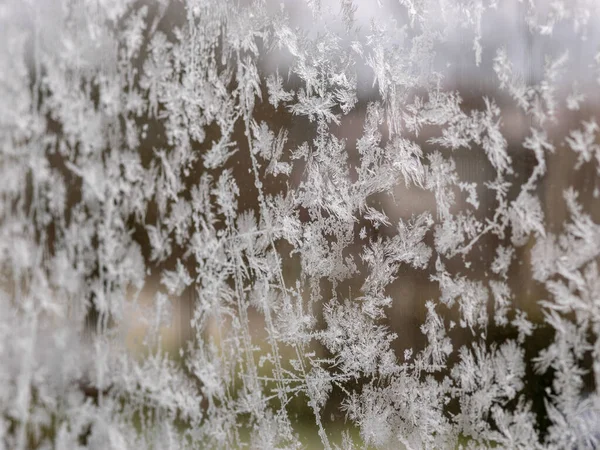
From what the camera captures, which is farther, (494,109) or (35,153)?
(35,153)

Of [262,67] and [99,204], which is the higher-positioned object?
[262,67]

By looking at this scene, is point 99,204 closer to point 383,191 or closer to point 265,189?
point 265,189

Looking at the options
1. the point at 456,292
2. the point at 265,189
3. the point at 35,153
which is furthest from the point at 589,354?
the point at 35,153

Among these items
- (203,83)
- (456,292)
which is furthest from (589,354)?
(203,83)

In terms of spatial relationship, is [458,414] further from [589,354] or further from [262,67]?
[262,67]

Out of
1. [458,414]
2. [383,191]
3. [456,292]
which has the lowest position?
[458,414]

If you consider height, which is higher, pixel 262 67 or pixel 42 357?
pixel 262 67
